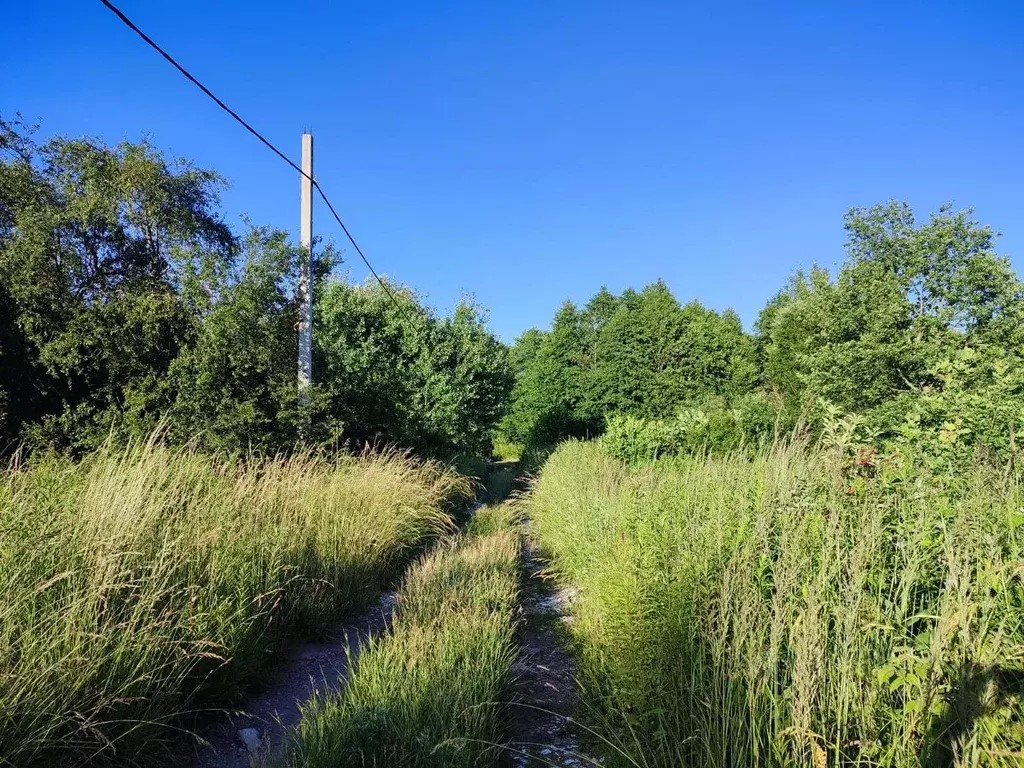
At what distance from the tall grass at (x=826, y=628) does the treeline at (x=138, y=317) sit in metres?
6.60

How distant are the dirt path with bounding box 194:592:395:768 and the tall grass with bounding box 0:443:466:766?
7.3 inches

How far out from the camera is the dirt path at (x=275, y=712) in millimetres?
3242

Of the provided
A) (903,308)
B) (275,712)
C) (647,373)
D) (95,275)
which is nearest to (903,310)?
(903,308)

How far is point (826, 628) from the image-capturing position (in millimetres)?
2277

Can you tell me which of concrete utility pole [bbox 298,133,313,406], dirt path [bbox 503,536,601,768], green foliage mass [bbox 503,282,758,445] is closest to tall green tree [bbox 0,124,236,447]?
concrete utility pole [bbox 298,133,313,406]

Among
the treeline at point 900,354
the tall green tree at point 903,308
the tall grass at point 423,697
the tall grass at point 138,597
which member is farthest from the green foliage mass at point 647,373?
the tall grass at point 423,697

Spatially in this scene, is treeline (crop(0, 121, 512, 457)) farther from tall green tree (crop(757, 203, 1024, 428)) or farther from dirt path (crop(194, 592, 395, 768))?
tall green tree (crop(757, 203, 1024, 428))

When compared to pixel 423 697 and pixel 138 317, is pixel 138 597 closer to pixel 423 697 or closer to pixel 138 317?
pixel 423 697

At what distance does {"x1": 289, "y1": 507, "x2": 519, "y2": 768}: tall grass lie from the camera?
277cm

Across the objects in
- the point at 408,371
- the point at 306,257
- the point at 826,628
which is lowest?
the point at 826,628

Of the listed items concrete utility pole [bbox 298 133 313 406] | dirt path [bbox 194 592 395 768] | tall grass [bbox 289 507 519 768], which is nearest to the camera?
tall grass [bbox 289 507 519 768]

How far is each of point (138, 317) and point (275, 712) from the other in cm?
660

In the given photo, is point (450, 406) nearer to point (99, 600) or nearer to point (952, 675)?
point (99, 600)

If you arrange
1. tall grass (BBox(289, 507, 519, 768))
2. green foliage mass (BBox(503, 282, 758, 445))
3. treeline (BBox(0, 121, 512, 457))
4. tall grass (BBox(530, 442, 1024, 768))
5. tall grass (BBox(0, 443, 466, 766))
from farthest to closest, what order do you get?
green foliage mass (BBox(503, 282, 758, 445)), treeline (BBox(0, 121, 512, 457)), tall grass (BBox(289, 507, 519, 768)), tall grass (BBox(0, 443, 466, 766)), tall grass (BBox(530, 442, 1024, 768))
